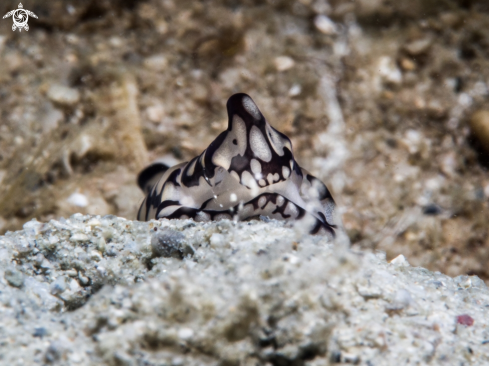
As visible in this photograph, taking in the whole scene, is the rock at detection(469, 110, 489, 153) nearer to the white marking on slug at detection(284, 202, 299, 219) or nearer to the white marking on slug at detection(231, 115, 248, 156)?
the white marking on slug at detection(284, 202, 299, 219)

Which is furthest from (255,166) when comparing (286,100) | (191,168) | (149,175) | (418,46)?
(418,46)

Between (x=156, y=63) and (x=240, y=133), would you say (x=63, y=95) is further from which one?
(x=240, y=133)

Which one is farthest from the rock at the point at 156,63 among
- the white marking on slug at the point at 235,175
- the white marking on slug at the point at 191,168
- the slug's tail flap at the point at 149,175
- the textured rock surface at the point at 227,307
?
the textured rock surface at the point at 227,307

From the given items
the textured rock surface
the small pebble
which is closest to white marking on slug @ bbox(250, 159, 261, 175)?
the textured rock surface

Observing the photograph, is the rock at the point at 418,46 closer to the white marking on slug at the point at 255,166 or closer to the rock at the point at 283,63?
the rock at the point at 283,63

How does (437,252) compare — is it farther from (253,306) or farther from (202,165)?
(253,306)

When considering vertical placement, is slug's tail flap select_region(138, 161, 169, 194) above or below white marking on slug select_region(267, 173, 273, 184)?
above
